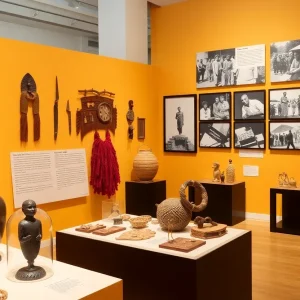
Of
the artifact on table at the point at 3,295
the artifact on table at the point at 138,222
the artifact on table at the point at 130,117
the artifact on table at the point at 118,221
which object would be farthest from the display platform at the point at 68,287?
the artifact on table at the point at 130,117

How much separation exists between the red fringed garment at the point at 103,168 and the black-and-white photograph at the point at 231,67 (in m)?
1.87

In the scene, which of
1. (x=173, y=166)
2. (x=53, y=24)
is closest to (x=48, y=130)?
(x=173, y=166)

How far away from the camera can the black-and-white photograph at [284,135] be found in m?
5.95

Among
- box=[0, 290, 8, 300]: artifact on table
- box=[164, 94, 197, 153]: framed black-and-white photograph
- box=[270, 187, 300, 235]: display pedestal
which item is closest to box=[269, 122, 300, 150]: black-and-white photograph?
box=[270, 187, 300, 235]: display pedestal

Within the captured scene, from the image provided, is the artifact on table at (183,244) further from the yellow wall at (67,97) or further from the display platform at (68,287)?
the yellow wall at (67,97)

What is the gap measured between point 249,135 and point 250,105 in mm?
425

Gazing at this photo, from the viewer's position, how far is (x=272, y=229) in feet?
18.3

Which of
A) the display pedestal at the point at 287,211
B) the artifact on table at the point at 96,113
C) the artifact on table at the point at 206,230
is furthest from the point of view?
the artifact on table at the point at 96,113

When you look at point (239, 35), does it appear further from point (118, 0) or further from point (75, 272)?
point (75, 272)

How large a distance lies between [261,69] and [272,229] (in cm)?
221

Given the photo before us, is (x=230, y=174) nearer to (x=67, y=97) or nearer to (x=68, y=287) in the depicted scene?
(x=67, y=97)

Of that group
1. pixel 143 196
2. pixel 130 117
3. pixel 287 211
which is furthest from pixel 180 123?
pixel 287 211

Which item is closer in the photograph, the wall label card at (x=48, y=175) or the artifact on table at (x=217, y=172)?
the wall label card at (x=48, y=175)

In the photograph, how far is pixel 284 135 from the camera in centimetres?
603
